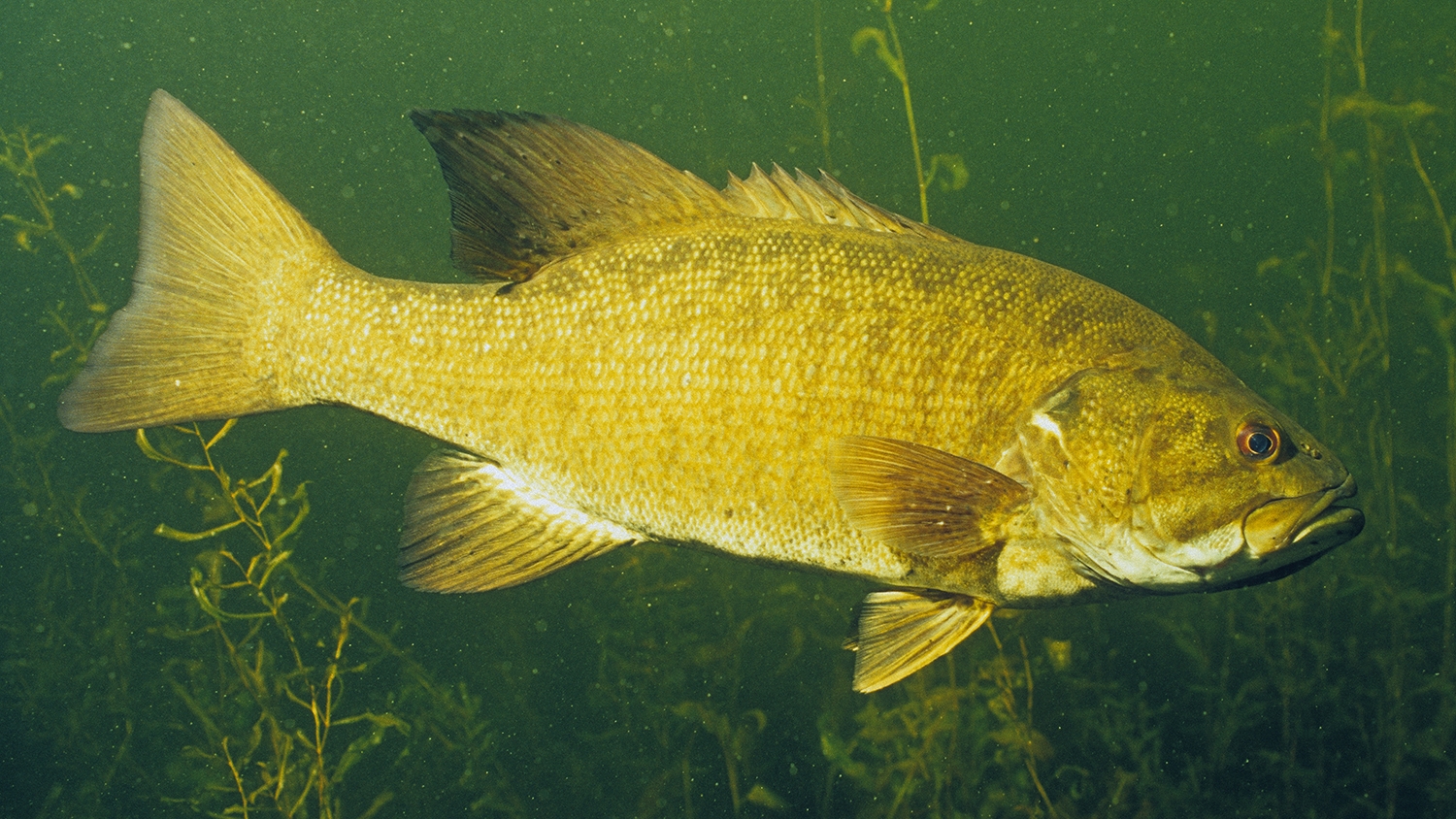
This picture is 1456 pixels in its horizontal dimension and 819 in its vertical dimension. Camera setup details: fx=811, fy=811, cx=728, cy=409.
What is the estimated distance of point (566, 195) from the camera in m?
2.55

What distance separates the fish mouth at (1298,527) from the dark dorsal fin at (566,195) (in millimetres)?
1145

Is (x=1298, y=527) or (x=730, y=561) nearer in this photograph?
(x=1298, y=527)

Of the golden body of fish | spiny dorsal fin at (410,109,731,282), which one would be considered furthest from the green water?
the golden body of fish

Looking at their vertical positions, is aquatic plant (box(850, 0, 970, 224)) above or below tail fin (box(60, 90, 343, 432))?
above

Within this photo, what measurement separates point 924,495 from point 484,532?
1392 millimetres

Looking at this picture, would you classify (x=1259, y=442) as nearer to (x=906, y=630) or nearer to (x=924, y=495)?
(x=924, y=495)


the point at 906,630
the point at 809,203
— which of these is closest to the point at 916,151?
the point at 809,203

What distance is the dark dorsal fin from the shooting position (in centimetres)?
249

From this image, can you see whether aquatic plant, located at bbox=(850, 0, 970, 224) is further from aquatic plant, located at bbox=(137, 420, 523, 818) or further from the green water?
aquatic plant, located at bbox=(137, 420, 523, 818)

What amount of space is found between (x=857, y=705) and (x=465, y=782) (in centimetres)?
351

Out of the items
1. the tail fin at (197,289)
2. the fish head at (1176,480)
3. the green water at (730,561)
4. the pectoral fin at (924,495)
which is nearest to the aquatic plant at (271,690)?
the green water at (730,561)

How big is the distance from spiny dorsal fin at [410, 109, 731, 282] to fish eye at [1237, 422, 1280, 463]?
1541mm

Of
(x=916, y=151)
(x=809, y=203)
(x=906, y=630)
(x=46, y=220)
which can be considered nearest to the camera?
(x=906, y=630)

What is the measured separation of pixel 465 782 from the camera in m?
5.24
